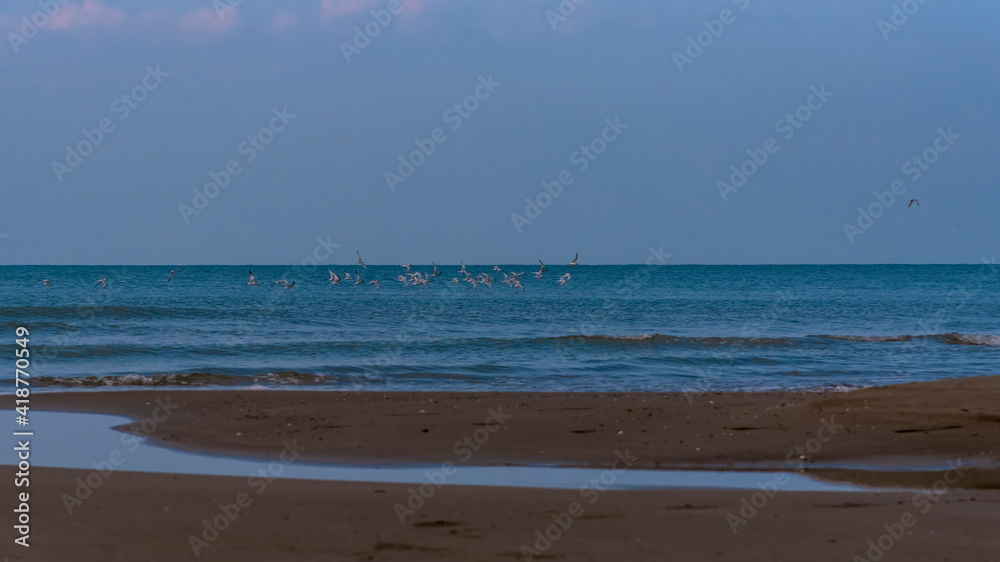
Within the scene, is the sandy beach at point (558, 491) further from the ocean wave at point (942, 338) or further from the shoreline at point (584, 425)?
the ocean wave at point (942, 338)

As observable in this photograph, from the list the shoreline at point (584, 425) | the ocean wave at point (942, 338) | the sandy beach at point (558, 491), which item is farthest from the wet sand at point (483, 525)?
the ocean wave at point (942, 338)

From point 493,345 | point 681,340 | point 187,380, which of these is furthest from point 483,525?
point 681,340

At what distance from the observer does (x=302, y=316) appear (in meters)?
34.7

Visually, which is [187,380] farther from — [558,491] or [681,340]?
[681,340]

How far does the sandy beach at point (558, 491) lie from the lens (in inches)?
253

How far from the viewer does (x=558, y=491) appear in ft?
26.3

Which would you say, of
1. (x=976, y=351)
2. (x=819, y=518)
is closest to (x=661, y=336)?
(x=976, y=351)

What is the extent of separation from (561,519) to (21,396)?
11.3 meters

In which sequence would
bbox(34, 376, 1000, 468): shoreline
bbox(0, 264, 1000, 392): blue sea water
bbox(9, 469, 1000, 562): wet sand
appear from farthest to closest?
bbox(0, 264, 1000, 392): blue sea water → bbox(34, 376, 1000, 468): shoreline → bbox(9, 469, 1000, 562): wet sand

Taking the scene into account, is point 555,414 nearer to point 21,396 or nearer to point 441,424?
point 441,424

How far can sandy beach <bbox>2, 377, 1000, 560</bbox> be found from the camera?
21.0ft

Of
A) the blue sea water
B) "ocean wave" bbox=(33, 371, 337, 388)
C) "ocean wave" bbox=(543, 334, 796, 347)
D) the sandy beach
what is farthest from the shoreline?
"ocean wave" bbox=(543, 334, 796, 347)

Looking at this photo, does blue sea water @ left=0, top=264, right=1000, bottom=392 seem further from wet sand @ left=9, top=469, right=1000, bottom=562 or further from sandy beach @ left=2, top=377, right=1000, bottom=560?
wet sand @ left=9, top=469, right=1000, bottom=562

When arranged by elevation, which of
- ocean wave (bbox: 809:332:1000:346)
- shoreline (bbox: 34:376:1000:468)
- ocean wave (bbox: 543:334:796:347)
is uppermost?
shoreline (bbox: 34:376:1000:468)
